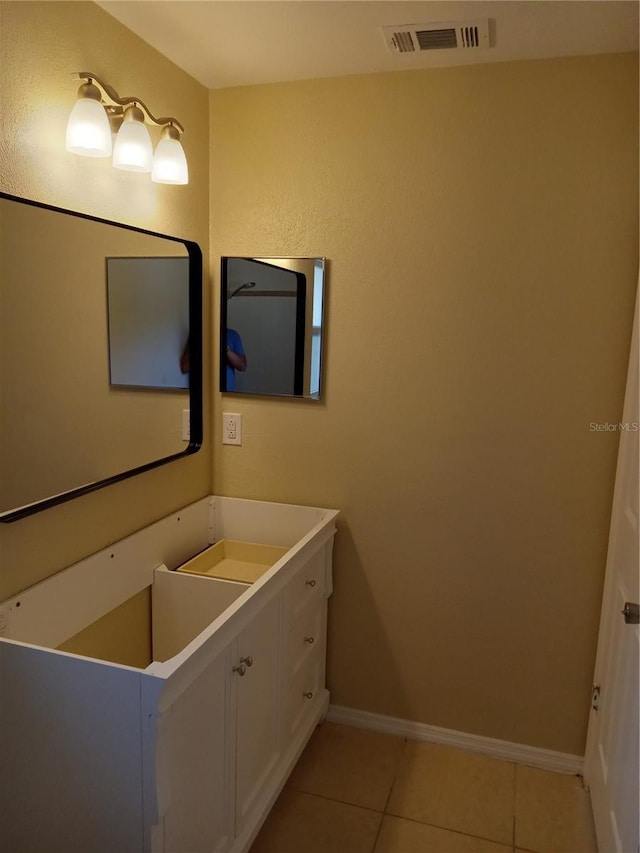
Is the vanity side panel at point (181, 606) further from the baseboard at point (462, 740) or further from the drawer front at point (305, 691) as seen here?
the baseboard at point (462, 740)

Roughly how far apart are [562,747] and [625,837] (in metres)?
0.67

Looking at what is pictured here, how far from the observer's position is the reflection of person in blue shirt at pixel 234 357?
2328 millimetres

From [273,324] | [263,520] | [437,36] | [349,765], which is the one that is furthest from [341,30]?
[349,765]

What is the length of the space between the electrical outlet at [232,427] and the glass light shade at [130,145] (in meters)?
0.98

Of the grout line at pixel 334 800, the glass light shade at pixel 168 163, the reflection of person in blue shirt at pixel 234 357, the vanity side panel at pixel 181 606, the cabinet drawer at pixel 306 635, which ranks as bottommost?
the grout line at pixel 334 800

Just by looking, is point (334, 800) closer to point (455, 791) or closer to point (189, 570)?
point (455, 791)

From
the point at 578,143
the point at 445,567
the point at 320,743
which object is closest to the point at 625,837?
the point at 445,567

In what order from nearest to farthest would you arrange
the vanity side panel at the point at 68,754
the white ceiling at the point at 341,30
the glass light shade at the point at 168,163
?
the vanity side panel at the point at 68,754
the white ceiling at the point at 341,30
the glass light shade at the point at 168,163

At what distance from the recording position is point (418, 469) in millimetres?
2238

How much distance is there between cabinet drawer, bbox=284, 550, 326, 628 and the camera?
1985mm

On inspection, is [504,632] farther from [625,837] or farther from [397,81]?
[397,81]

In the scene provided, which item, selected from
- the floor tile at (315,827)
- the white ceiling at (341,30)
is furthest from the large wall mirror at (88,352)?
the floor tile at (315,827)

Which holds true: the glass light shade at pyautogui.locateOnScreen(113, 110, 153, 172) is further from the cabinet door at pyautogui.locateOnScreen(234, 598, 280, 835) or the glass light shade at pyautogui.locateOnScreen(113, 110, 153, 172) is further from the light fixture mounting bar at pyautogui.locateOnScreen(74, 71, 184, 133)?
the cabinet door at pyautogui.locateOnScreen(234, 598, 280, 835)

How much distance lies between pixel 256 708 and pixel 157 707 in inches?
22.9
